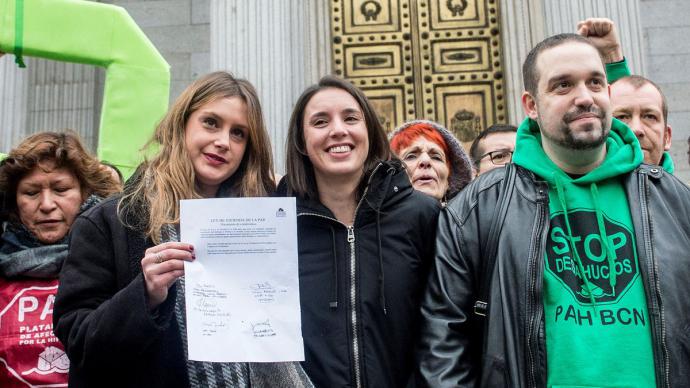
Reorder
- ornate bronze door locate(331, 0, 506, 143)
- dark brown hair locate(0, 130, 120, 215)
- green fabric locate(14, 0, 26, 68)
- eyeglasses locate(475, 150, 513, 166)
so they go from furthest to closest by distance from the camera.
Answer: ornate bronze door locate(331, 0, 506, 143) → eyeglasses locate(475, 150, 513, 166) → green fabric locate(14, 0, 26, 68) → dark brown hair locate(0, 130, 120, 215)

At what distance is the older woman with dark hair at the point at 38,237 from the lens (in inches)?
110

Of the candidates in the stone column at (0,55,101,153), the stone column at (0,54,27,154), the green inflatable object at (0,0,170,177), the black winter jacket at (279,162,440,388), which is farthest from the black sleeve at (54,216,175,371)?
the stone column at (0,55,101,153)

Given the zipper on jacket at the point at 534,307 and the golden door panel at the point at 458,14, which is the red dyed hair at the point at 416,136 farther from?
the golden door panel at the point at 458,14

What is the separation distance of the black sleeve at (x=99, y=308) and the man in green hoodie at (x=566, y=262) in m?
1.00

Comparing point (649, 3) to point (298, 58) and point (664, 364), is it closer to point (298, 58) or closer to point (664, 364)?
point (298, 58)

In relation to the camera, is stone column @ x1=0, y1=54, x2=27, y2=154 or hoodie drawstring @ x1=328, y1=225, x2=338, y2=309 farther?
stone column @ x1=0, y1=54, x2=27, y2=154

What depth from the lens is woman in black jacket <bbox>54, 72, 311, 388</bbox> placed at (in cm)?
213

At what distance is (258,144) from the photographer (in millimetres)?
2607

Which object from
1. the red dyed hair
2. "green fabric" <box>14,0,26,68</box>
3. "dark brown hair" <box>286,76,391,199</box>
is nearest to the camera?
"dark brown hair" <box>286,76,391,199</box>

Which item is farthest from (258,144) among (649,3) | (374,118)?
(649,3)

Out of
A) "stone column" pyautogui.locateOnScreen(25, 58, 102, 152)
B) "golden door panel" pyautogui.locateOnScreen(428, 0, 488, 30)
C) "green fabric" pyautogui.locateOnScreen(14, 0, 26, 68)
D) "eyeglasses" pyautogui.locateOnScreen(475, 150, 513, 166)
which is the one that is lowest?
"eyeglasses" pyautogui.locateOnScreen(475, 150, 513, 166)

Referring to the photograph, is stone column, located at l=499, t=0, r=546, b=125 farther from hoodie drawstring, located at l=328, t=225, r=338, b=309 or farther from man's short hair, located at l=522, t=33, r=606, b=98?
hoodie drawstring, located at l=328, t=225, r=338, b=309

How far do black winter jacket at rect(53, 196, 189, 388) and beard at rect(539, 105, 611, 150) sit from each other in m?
1.52

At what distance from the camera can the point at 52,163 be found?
10.1 ft
